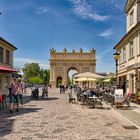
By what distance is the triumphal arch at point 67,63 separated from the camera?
83625 millimetres

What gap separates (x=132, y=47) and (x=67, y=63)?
58107 mm

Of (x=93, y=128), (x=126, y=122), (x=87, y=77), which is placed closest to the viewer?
(x=93, y=128)

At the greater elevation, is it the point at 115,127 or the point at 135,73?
the point at 135,73

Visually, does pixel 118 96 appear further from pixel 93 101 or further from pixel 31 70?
pixel 31 70

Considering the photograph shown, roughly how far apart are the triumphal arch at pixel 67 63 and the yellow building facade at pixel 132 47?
5284cm

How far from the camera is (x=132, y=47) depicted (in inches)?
1022

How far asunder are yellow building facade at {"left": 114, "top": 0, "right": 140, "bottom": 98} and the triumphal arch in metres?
52.8

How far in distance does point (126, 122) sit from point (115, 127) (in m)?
1.62

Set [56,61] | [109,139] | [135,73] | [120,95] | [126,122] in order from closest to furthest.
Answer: [109,139] < [126,122] < [120,95] < [135,73] < [56,61]

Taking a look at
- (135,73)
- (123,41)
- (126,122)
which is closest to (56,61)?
(123,41)

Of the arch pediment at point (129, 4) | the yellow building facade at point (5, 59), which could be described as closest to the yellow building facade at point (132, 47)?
the arch pediment at point (129, 4)

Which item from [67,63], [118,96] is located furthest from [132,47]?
[67,63]

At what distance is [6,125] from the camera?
11.3m

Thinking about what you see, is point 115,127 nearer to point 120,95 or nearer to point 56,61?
point 120,95
